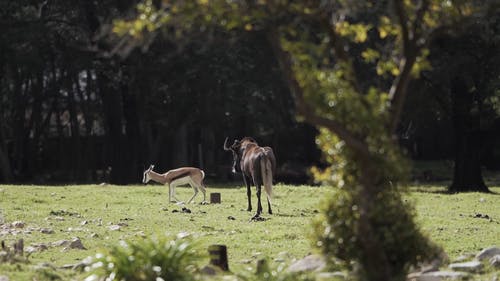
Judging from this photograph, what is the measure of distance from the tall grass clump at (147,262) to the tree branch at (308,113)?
2.43m

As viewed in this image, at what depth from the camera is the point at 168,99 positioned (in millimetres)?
45188

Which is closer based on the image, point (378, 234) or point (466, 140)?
point (378, 234)

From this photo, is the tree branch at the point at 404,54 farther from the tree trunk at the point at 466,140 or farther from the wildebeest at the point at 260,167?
the tree trunk at the point at 466,140

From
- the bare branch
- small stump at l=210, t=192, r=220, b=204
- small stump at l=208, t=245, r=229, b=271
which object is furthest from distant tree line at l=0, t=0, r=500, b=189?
the bare branch

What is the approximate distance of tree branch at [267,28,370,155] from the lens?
30.2ft

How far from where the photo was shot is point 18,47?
134 ft

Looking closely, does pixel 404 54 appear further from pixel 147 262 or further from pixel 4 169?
pixel 4 169

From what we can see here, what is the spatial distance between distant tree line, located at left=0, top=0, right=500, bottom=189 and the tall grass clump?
1975cm

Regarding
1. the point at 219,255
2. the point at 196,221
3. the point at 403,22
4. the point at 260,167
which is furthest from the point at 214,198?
the point at 403,22

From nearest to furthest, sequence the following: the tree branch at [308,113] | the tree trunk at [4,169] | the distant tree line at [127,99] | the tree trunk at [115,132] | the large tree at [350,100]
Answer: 1. the tree branch at [308,113]
2. the large tree at [350,100]
3. the distant tree line at [127,99]
4. the tree trunk at [115,132]
5. the tree trunk at [4,169]

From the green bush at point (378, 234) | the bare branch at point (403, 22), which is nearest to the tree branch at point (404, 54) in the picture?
the bare branch at point (403, 22)

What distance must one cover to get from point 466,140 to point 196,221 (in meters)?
18.1

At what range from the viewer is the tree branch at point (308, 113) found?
9.21 m

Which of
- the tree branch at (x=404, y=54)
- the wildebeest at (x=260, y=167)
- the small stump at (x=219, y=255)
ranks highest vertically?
the tree branch at (x=404, y=54)
